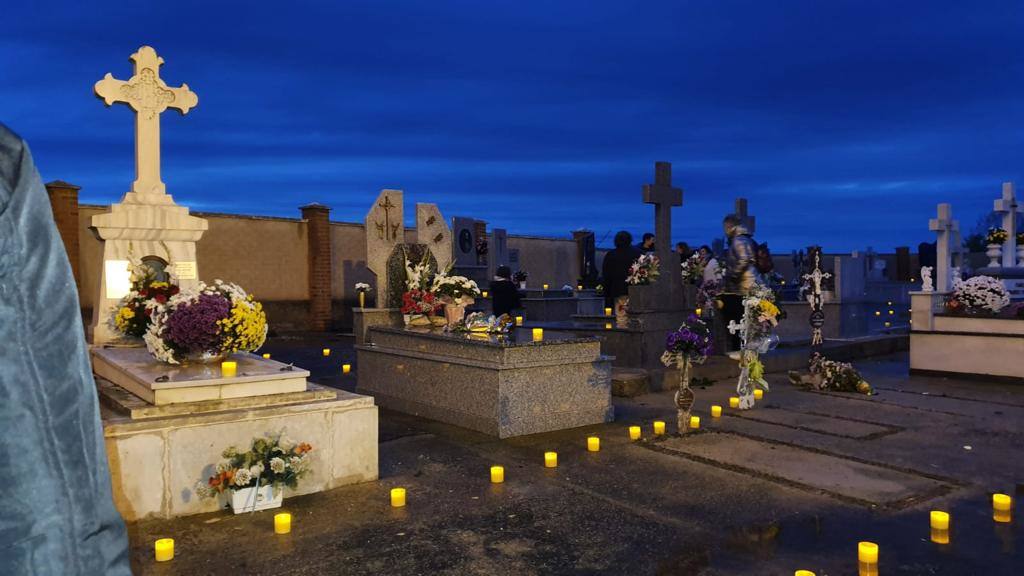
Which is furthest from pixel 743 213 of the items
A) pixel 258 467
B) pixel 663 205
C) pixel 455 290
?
pixel 258 467

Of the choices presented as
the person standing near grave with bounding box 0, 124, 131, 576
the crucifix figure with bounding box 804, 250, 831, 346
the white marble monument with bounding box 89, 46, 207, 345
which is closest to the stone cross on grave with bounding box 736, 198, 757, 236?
the crucifix figure with bounding box 804, 250, 831, 346

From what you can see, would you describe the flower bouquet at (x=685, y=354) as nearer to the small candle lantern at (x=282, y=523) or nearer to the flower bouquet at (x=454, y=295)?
the flower bouquet at (x=454, y=295)

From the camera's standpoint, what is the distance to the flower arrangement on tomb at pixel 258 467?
17.0 feet

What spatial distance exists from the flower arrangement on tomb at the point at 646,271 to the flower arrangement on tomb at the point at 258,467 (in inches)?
285

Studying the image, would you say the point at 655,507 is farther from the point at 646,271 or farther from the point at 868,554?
the point at 646,271

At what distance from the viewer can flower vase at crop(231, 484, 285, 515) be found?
5.26 metres

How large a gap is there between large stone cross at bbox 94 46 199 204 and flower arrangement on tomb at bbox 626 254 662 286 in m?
6.61

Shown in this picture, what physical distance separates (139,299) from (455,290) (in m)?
3.58

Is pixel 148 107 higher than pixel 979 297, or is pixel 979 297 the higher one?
pixel 148 107

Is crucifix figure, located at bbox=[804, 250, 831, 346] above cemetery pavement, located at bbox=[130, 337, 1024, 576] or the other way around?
above

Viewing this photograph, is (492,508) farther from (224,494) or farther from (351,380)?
(351,380)

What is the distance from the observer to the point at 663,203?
1224 cm

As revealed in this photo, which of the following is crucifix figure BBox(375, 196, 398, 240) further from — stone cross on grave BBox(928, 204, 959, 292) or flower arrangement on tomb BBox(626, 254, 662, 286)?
stone cross on grave BBox(928, 204, 959, 292)

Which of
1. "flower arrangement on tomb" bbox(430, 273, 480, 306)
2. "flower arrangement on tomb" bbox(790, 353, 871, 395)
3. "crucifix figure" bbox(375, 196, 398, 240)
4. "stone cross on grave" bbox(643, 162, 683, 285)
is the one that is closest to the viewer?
"flower arrangement on tomb" bbox(430, 273, 480, 306)
